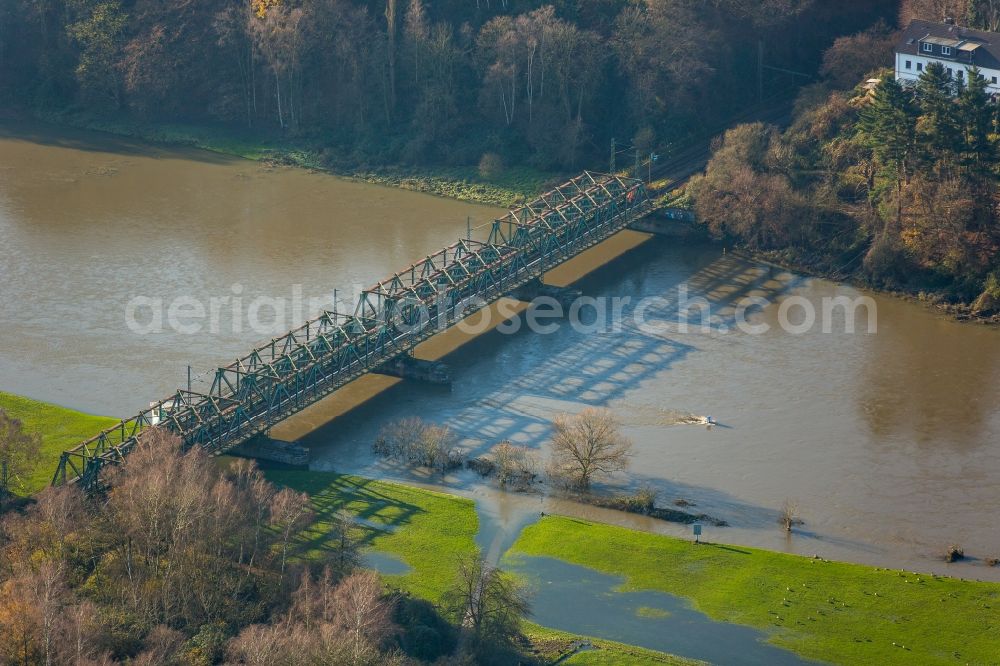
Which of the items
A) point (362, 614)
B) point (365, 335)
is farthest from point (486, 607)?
point (365, 335)

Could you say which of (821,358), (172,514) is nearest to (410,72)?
(821,358)

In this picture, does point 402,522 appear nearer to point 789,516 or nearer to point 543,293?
point 789,516

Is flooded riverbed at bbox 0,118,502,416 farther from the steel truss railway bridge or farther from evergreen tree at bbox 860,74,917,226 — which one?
evergreen tree at bbox 860,74,917,226

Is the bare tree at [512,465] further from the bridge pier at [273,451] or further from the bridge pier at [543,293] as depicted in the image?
the bridge pier at [543,293]

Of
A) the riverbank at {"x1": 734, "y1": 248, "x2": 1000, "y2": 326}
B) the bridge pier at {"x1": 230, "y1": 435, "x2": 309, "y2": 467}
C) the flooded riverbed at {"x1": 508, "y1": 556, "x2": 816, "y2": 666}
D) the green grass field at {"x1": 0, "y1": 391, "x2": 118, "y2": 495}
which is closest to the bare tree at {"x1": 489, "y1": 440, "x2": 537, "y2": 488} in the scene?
the flooded riverbed at {"x1": 508, "y1": 556, "x2": 816, "y2": 666}

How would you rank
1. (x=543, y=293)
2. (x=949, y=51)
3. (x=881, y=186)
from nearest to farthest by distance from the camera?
(x=543, y=293)
(x=881, y=186)
(x=949, y=51)

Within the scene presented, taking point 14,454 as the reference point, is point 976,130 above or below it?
above

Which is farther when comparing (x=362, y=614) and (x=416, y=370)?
(x=416, y=370)

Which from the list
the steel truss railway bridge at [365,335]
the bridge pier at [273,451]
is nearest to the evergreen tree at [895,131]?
the steel truss railway bridge at [365,335]
